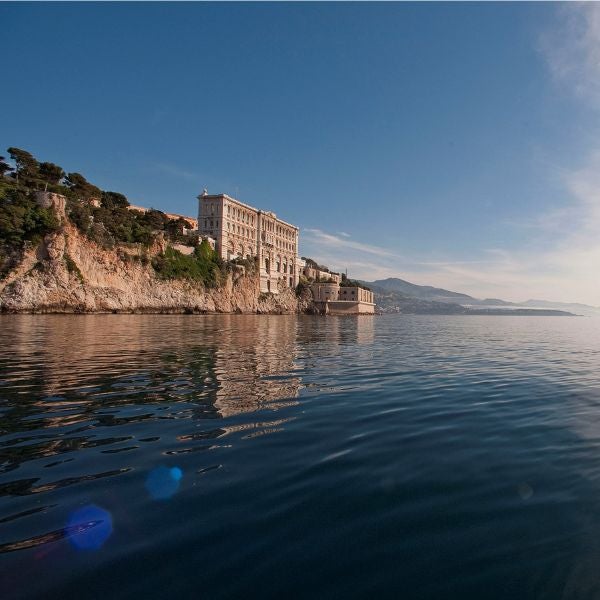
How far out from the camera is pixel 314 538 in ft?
13.0

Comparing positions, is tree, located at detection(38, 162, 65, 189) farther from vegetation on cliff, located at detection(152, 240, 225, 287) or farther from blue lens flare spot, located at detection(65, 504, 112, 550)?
blue lens flare spot, located at detection(65, 504, 112, 550)

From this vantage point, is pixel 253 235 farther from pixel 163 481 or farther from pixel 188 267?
pixel 163 481

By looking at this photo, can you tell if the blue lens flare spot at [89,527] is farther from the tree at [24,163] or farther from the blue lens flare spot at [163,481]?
the tree at [24,163]

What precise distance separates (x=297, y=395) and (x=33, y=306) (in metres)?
62.8

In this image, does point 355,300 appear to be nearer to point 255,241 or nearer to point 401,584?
point 255,241

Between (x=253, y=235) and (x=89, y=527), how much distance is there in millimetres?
120312

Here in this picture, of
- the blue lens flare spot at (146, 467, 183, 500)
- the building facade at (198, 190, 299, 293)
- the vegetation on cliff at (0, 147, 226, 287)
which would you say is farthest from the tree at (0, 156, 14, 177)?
the blue lens flare spot at (146, 467, 183, 500)

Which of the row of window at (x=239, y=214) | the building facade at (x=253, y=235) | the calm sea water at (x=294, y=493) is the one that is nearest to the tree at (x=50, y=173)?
the building facade at (x=253, y=235)

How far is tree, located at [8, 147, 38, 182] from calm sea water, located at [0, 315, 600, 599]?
75.5 m

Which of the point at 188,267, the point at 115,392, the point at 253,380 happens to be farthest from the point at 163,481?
the point at 188,267

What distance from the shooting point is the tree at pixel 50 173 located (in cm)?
7225

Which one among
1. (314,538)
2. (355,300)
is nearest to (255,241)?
(355,300)

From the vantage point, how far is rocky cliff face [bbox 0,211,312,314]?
59.3 metres

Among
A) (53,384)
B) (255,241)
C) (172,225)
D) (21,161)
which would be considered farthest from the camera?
(255,241)
